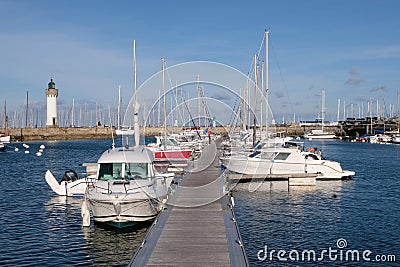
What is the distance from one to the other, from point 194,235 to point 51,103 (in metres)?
119

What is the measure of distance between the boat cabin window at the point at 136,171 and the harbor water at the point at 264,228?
7.58 ft

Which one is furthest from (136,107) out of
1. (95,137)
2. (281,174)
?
(95,137)

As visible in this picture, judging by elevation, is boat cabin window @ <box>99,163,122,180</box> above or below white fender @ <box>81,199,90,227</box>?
above

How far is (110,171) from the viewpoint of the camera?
2203 centimetres

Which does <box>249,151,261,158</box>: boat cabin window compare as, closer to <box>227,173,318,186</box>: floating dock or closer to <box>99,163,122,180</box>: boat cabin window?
<box>227,173,318,186</box>: floating dock

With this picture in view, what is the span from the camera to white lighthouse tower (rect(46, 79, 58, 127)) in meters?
128

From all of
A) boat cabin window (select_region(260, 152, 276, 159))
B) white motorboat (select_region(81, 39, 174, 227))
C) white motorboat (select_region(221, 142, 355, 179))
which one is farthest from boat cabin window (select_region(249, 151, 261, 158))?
white motorboat (select_region(81, 39, 174, 227))

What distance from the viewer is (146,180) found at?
71.6 feet

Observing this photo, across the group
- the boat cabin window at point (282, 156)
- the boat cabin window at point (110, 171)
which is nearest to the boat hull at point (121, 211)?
the boat cabin window at point (110, 171)

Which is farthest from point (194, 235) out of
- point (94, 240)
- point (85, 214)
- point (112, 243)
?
point (85, 214)

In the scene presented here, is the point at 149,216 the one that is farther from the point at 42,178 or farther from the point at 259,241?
the point at 42,178

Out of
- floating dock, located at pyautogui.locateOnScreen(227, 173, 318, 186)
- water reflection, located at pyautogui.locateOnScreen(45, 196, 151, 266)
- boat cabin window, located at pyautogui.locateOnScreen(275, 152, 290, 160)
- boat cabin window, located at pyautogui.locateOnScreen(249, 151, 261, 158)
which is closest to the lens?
water reflection, located at pyautogui.locateOnScreen(45, 196, 151, 266)

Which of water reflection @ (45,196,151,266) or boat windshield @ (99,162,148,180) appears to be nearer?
water reflection @ (45,196,151,266)

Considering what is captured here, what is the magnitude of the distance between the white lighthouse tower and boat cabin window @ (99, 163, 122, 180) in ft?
365
